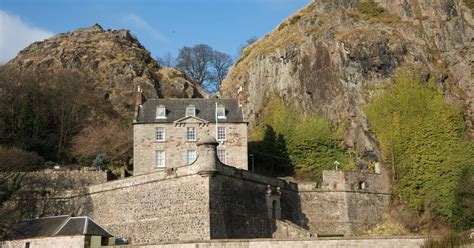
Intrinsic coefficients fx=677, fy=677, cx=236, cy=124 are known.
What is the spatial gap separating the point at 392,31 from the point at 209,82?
35.3 m

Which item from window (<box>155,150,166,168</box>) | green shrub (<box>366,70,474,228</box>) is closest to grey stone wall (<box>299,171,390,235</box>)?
green shrub (<box>366,70,474,228</box>)

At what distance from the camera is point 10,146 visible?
163 ft

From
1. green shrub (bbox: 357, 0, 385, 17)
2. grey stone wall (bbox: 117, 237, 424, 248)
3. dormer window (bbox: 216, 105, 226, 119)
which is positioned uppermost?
green shrub (bbox: 357, 0, 385, 17)

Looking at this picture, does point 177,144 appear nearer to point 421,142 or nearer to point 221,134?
point 221,134

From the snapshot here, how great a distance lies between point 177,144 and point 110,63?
24.7m

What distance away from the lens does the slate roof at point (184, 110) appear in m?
45.3

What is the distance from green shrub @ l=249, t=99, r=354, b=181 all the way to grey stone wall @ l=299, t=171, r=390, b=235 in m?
2.81

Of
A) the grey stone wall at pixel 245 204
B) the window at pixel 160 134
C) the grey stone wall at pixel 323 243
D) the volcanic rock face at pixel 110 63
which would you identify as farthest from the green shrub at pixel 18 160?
the grey stone wall at pixel 323 243

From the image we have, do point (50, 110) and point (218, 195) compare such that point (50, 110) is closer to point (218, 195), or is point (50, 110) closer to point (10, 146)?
point (10, 146)

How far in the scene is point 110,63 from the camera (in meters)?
66.8

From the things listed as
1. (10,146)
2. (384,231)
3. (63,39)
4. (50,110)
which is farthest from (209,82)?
(384,231)

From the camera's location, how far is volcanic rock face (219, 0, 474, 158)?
4853 centimetres

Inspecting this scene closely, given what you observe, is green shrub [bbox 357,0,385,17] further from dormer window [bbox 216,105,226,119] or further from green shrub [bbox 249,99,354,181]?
dormer window [bbox 216,105,226,119]

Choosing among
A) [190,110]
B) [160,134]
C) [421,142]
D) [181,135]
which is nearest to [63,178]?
[160,134]
